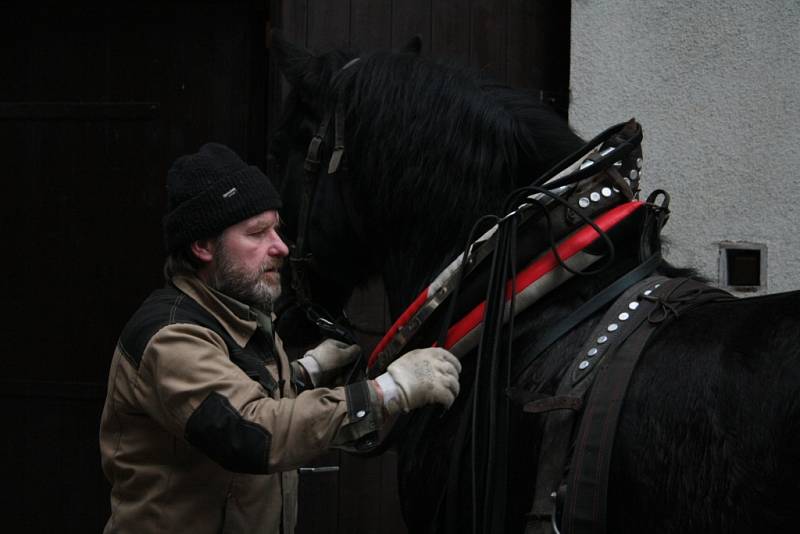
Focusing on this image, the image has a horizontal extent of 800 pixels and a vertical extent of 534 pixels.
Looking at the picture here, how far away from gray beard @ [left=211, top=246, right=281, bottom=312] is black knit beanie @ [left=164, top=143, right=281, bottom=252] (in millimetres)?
71

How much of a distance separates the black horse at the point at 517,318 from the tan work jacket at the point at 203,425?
29 cm

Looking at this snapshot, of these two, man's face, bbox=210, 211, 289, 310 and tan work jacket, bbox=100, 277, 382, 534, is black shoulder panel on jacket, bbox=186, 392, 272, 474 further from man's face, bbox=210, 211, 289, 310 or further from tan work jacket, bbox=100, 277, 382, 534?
man's face, bbox=210, 211, 289, 310

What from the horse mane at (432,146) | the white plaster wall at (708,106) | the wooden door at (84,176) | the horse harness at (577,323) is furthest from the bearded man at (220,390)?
the white plaster wall at (708,106)

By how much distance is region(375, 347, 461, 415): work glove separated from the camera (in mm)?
1821

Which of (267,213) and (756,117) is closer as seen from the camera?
(267,213)

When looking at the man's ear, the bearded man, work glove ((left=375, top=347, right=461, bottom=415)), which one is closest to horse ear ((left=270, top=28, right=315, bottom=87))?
the bearded man

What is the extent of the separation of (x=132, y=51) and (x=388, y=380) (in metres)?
2.46

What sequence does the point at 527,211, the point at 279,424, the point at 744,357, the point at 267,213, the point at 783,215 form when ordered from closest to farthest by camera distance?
the point at 744,357, the point at 279,424, the point at 527,211, the point at 267,213, the point at 783,215

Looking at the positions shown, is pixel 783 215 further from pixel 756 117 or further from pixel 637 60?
pixel 637 60

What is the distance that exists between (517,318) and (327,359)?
71 cm

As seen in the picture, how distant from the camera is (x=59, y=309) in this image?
393 centimetres

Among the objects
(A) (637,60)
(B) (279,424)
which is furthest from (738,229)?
(B) (279,424)

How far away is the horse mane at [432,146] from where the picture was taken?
2100 mm

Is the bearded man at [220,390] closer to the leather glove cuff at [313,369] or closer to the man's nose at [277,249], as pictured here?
the man's nose at [277,249]
